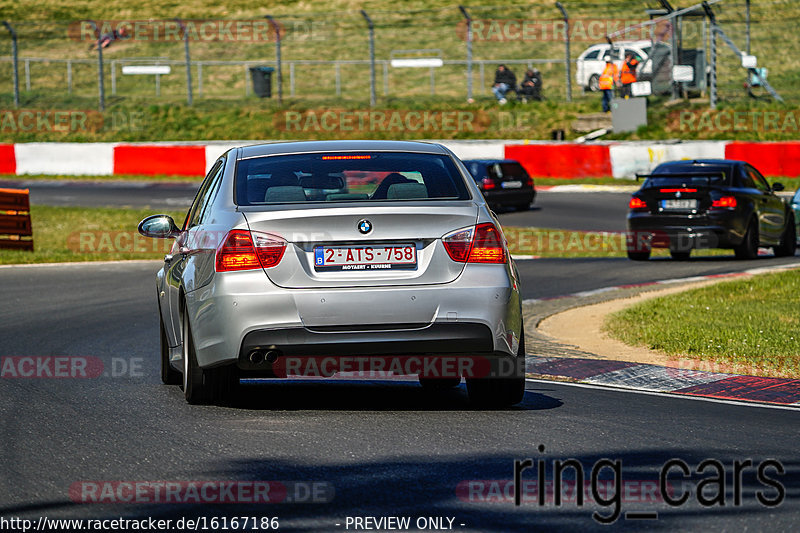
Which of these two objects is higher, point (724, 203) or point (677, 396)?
point (724, 203)

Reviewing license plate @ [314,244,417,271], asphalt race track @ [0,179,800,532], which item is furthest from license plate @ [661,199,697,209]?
license plate @ [314,244,417,271]

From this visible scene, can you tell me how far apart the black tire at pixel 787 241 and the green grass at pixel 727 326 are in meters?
5.46

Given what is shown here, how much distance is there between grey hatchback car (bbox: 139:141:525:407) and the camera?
7.77 meters

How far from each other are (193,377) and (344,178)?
4.85 feet

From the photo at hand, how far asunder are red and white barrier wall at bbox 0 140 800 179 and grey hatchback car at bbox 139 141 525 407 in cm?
2601

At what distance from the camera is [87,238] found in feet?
86.8

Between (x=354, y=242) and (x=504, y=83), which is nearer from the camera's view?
(x=354, y=242)

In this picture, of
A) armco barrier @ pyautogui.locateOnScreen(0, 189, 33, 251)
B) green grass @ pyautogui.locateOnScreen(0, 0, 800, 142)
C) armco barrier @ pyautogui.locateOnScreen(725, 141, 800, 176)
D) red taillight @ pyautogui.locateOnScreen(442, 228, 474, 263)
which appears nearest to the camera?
red taillight @ pyautogui.locateOnScreen(442, 228, 474, 263)

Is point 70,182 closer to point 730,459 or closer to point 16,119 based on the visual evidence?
point 16,119

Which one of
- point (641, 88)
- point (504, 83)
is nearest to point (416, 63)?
point (504, 83)

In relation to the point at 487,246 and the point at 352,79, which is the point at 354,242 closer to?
the point at 487,246

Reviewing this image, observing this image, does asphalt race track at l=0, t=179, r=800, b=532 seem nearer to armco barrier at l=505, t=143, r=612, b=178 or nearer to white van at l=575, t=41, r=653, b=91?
armco barrier at l=505, t=143, r=612, b=178

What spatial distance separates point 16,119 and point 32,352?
3297 cm

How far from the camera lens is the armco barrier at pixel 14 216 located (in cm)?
2259
